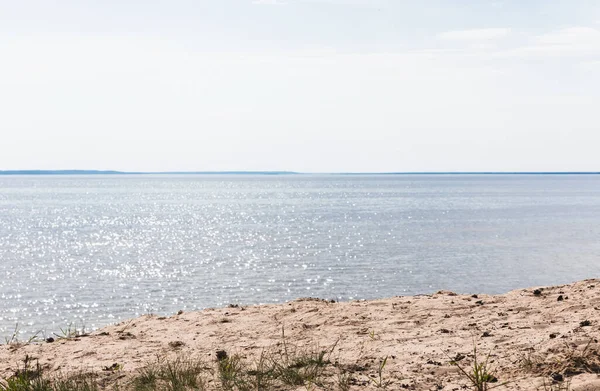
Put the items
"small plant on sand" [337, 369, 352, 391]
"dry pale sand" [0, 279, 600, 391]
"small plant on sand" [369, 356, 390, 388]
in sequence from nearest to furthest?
"small plant on sand" [337, 369, 352, 391] < "small plant on sand" [369, 356, 390, 388] < "dry pale sand" [0, 279, 600, 391]

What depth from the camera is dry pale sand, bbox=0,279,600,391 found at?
6.38 metres

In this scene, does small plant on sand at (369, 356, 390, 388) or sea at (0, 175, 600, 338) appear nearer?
small plant on sand at (369, 356, 390, 388)

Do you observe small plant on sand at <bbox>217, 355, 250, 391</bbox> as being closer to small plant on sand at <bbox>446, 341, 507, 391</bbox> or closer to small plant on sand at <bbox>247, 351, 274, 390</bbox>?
small plant on sand at <bbox>247, 351, 274, 390</bbox>

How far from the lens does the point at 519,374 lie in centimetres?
618

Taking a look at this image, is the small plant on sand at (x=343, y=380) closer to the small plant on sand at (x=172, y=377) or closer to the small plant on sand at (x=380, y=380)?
the small plant on sand at (x=380, y=380)

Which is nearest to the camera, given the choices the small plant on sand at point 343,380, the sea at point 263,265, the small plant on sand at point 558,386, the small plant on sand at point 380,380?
the small plant on sand at point 558,386

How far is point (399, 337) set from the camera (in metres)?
8.29

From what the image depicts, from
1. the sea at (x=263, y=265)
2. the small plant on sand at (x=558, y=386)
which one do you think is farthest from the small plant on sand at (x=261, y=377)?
the sea at (x=263, y=265)

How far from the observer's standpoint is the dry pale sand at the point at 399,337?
Answer: 20.9ft

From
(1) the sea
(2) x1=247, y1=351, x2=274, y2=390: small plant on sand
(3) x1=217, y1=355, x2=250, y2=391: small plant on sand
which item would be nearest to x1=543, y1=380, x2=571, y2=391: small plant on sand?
(2) x1=247, y1=351, x2=274, y2=390: small plant on sand

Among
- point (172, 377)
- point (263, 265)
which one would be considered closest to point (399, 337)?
point (172, 377)

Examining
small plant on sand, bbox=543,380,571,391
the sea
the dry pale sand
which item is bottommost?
the sea

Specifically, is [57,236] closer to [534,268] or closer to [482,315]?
[534,268]

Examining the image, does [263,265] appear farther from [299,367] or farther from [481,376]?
[481,376]
